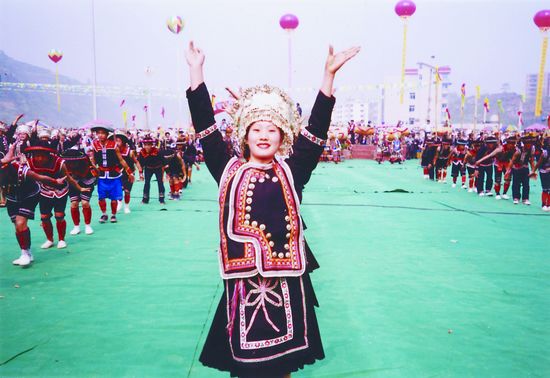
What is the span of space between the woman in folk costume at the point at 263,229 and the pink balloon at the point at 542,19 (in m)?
21.8

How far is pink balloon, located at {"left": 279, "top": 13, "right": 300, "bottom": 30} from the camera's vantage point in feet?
88.2

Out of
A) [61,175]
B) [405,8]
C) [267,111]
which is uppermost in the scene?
[405,8]

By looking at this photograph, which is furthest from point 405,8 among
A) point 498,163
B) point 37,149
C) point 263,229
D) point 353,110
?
point 353,110

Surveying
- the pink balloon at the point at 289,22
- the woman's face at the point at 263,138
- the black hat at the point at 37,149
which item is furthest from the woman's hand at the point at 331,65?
the pink balloon at the point at 289,22

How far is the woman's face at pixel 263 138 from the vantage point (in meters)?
2.35

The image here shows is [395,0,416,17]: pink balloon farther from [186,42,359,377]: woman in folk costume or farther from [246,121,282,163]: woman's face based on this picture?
[246,121,282,163]: woman's face

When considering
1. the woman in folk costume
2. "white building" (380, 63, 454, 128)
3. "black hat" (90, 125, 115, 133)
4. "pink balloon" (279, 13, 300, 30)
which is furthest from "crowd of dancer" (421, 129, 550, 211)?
"white building" (380, 63, 454, 128)

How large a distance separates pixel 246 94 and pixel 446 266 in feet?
15.5

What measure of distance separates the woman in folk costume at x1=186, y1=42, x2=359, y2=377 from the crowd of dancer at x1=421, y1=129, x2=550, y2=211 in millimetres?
10560

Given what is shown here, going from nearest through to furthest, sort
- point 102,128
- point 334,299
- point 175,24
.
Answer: point 334,299 → point 102,128 → point 175,24

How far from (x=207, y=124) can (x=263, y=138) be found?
35 centimetres

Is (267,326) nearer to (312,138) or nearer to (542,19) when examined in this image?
(312,138)

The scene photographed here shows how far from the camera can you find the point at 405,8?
21.7m

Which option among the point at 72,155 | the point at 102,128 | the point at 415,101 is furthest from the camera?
the point at 415,101
